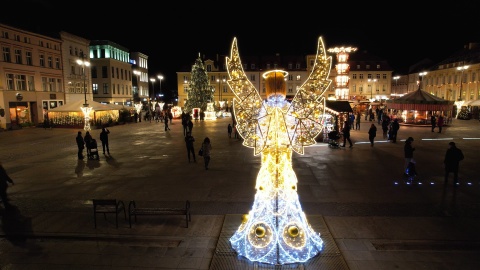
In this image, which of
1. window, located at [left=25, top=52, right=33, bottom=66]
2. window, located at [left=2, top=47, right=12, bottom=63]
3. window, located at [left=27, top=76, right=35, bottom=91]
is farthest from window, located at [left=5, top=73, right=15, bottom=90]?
window, located at [left=25, top=52, right=33, bottom=66]

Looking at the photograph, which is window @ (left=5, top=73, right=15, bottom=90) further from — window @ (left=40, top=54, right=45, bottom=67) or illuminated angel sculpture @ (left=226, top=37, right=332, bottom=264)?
illuminated angel sculpture @ (left=226, top=37, right=332, bottom=264)

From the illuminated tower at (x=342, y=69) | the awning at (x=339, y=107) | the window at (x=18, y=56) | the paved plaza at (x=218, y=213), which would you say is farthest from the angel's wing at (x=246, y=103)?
the window at (x=18, y=56)

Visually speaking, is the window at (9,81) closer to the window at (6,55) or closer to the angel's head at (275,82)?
the window at (6,55)

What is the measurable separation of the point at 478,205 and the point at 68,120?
34.3 m

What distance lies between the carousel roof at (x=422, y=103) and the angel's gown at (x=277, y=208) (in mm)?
32116

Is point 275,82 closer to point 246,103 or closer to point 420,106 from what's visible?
point 246,103

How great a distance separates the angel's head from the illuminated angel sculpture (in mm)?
18

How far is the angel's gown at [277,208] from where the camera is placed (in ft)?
19.0

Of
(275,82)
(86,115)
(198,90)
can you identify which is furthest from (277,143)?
(198,90)

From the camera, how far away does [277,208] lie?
588 cm

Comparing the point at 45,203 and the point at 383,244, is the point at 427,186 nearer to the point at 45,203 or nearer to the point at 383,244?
the point at 383,244

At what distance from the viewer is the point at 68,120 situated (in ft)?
109

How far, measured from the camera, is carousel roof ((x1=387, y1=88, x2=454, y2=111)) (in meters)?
32.2

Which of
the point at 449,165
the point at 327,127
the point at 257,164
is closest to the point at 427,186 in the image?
the point at 449,165
